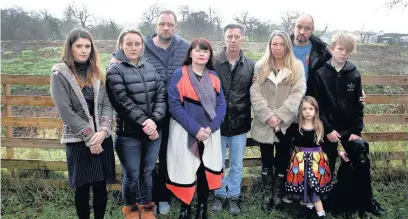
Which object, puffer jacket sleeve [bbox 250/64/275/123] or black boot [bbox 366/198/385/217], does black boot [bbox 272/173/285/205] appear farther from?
black boot [bbox 366/198/385/217]

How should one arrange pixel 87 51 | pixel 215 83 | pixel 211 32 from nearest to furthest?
pixel 87 51 < pixel 215 83 < pixel 211 32

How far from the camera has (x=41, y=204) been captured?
4.03 m

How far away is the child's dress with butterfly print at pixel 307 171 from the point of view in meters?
3.45

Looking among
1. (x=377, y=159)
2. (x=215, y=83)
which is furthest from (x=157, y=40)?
(x=377, y=159)

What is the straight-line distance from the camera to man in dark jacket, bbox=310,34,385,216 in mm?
3586

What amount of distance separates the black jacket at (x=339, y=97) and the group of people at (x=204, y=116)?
0.04 feet

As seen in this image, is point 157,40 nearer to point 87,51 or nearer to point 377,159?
point 87,51

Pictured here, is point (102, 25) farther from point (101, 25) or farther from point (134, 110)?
point (134, 110)

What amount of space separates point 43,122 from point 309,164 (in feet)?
10.5

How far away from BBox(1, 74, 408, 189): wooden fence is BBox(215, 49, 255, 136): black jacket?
67cm

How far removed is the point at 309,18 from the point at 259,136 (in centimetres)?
144

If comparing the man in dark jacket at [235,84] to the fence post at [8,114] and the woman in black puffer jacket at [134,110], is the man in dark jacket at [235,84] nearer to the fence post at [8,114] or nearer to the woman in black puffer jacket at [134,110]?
the woman in black puffer jacket at [134,110]

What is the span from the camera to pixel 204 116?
10.9ft

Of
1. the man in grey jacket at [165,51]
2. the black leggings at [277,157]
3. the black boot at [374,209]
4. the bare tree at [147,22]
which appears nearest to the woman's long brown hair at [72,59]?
the man in grey jacket at [165,51]
